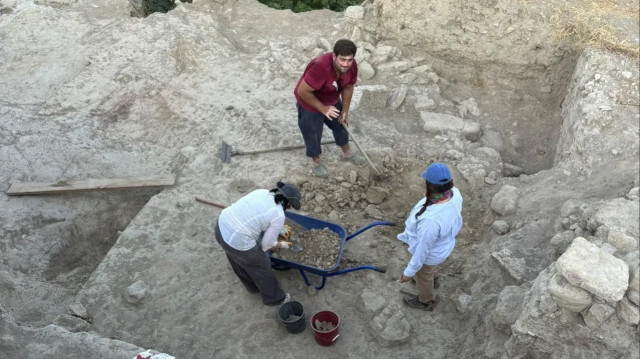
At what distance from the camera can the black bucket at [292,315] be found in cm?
429

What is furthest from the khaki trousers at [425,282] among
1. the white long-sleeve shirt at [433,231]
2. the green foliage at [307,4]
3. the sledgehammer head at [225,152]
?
the green foliage at [307,4]

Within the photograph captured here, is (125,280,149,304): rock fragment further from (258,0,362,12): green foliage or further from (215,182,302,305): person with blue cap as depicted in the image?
(258,0,362,12): green foliage

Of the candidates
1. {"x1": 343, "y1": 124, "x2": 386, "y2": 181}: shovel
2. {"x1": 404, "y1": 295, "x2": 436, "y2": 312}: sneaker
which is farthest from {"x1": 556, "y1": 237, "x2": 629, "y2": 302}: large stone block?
{"x1": 343, "y1": 124, "x2": 386, "y2": 181}: shovel

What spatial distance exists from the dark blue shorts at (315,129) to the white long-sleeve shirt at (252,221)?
5.63ft

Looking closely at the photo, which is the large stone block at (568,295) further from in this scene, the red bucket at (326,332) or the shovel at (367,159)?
the shovel at (367,159)

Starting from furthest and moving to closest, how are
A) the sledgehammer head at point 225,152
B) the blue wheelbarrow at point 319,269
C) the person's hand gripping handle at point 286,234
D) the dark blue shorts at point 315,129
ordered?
1. the sledgehammer head at point 225,152
2. the dark blue shorts at point 315,129
3. the person's hand gripping handle at point 286,234
4. the blue wheelbarrow at point 319,269

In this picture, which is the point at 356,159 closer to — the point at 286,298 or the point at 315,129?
the point at 315,129

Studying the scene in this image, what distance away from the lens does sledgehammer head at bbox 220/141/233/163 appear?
618cm

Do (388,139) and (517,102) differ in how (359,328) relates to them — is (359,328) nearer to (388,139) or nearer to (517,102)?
(388,139)

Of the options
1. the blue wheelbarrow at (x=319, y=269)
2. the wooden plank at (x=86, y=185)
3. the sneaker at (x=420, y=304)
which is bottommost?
the wooden plank at (x=86, y=185)

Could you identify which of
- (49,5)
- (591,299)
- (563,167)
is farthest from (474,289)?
(49,5)

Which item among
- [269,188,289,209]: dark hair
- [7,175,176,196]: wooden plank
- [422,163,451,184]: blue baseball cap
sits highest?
[422,163,451,184]: blue baseball cap

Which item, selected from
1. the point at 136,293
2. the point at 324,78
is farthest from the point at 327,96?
the point at 136,293

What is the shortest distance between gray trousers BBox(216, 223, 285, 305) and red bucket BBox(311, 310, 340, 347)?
0.44m
